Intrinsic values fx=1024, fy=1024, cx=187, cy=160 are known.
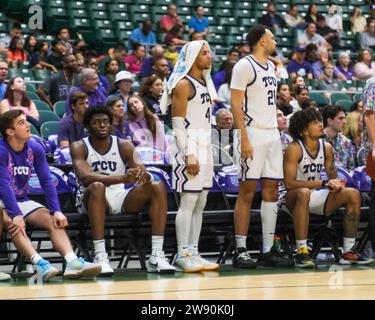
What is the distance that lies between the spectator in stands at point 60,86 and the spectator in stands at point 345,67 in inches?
235

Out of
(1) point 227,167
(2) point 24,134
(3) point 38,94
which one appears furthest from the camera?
(3) point 38,94

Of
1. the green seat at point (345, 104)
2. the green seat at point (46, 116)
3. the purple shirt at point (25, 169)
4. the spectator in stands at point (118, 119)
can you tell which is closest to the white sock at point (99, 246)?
the purple shirt at point (25, 169)

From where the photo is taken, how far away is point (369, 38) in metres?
18.9

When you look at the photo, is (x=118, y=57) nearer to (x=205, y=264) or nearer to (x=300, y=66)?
(x=300, y=66)

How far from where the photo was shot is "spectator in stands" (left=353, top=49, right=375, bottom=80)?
16.6m

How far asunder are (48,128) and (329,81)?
21.3 feet

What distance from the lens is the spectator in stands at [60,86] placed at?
12.0 meters

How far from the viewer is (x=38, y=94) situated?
477 inches

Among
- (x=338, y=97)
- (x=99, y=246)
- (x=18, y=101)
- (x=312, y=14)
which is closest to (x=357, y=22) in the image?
(x=312, y=14)

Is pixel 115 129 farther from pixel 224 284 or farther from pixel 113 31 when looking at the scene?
pixel 113 31

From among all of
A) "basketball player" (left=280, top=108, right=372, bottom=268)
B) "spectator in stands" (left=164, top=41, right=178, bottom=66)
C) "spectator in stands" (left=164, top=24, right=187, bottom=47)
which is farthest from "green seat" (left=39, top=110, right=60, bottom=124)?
"spectator in stands" (left=164, top=24, right=187, bottom=47)
